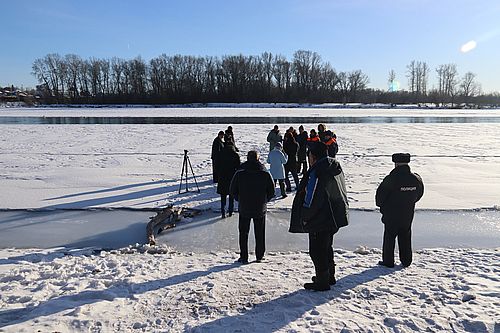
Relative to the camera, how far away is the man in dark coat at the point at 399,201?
5.09 meters

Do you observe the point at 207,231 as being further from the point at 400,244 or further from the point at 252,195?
the point at 400,244

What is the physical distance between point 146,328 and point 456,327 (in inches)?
117

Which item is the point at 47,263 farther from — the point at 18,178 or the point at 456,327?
the point at 18,178

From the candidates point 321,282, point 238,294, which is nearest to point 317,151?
point 321,282

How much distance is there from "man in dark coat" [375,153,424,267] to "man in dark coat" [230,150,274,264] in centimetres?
151

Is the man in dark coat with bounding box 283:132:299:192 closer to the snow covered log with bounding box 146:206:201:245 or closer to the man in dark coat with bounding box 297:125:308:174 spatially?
the man in dark coat with bounding box 297:125:308:174

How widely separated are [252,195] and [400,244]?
81.2 inches

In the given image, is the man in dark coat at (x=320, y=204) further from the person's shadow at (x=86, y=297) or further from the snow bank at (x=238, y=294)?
the person's shadow at (x=86, y=297)

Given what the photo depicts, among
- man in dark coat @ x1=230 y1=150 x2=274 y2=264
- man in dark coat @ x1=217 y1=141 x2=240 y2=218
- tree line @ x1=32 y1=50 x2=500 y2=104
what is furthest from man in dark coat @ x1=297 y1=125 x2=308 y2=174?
tree line @ x1=32 y1=50 x2=500 y2=104

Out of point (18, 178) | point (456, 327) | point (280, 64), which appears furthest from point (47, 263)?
point (280, 64)

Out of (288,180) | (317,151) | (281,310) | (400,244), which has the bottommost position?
(281,310)

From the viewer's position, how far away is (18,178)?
38.8 ft

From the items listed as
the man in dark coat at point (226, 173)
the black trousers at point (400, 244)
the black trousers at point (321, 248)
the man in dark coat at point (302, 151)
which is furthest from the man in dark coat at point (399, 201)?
the man in dark coat at point (302, 151)

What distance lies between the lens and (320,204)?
4.32 m
